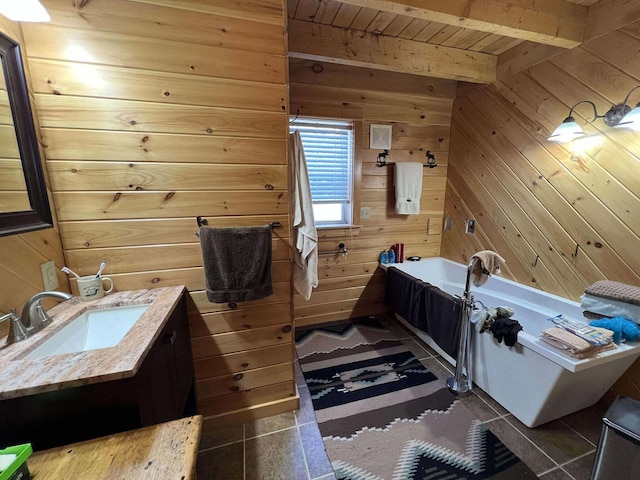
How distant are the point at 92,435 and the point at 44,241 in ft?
2.74

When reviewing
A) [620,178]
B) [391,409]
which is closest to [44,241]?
[391,409]

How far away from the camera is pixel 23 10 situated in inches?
35.7

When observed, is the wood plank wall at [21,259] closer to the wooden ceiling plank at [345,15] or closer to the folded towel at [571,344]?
the wooden ceiling plank at [345,15]

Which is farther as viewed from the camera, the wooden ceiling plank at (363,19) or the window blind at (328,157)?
the window blind at (328,157)

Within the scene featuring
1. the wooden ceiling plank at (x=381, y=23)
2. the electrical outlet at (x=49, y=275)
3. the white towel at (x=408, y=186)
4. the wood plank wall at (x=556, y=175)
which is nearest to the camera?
the electrical outlet at (x=49, y=275)

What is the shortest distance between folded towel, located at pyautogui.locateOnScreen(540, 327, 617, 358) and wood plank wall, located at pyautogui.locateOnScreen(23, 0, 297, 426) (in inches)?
60.2

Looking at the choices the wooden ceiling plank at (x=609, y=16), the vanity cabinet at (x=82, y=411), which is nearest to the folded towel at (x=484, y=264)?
the wooden ceiling plank at (x=609, y=16)

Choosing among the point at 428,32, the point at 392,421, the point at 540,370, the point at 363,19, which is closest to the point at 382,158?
the point at 428,32

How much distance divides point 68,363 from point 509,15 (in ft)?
9.27

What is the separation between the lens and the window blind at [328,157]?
2566mm

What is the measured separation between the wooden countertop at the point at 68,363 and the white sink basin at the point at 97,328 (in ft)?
0.17

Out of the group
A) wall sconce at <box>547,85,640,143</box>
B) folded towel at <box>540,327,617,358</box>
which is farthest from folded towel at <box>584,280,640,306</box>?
wall sconce at <box>547,85,640,143</box>

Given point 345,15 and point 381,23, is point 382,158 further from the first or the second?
point 345,15

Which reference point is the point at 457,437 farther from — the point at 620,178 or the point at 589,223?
the point at 620,178
